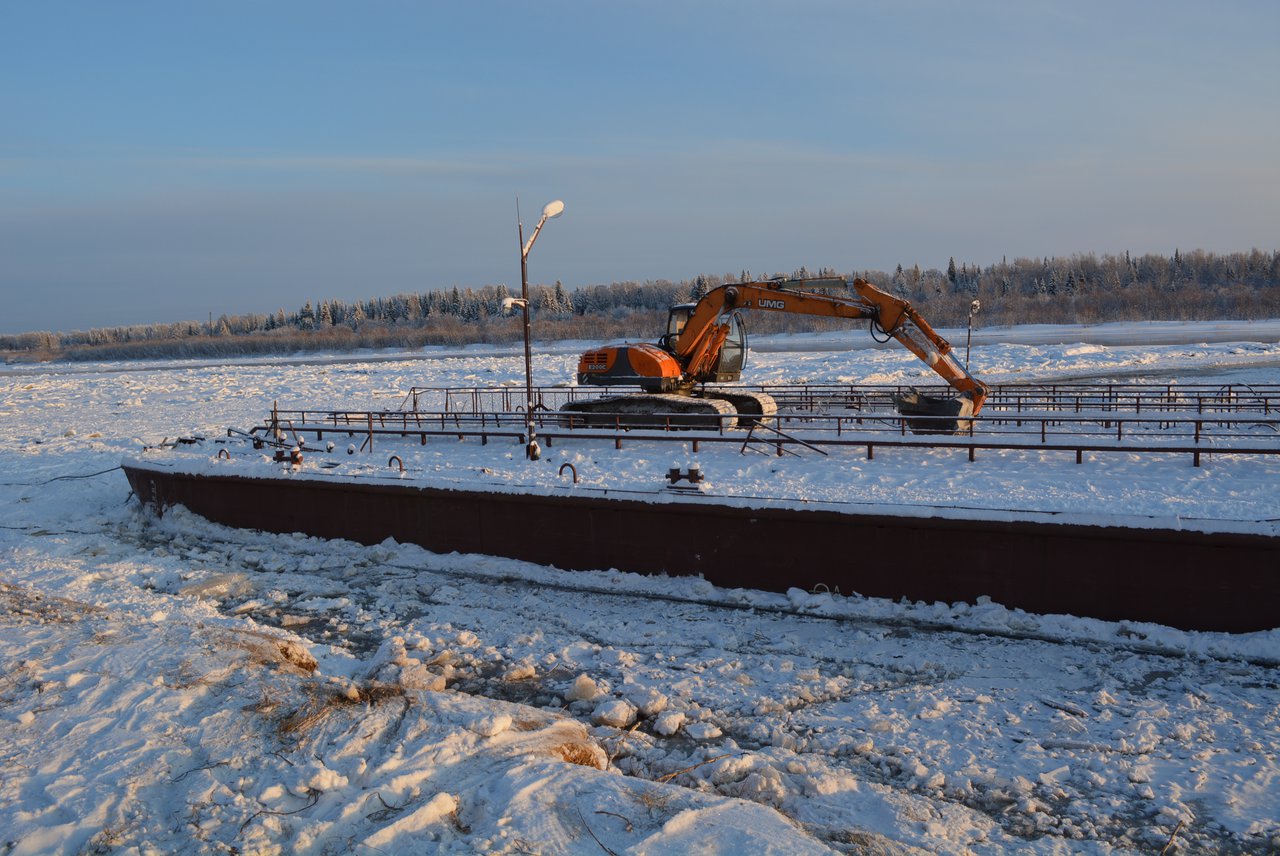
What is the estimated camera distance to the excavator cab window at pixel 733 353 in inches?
811

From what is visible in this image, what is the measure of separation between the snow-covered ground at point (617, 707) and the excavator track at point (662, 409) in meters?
3.70

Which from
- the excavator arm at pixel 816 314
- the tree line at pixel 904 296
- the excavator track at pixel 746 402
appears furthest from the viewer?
the tree line at pixel 904 296

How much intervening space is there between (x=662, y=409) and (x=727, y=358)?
2389 millimetres

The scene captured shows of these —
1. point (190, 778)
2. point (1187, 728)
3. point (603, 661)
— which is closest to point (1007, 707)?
point (1187, 728)

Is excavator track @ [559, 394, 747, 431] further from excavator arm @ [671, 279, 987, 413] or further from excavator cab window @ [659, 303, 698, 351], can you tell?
excavator cab window @ [659, 303, 698, 351]

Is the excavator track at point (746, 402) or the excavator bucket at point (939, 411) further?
the excavator track at point (746, 402)

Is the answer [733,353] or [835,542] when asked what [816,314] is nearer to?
[733,353]

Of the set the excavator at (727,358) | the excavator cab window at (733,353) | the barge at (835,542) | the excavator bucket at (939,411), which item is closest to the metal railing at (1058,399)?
the excavator cab window at (733,353)

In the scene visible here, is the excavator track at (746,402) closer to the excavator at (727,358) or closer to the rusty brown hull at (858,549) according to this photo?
the excavator at (727,358)

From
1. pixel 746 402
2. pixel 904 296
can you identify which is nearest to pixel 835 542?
pixel 746 402

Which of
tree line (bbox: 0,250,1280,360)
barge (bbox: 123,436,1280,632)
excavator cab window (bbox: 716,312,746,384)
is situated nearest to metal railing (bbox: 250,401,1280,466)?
excavator cab window (bbox: 716,312,746,384)

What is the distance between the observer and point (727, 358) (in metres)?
20.8

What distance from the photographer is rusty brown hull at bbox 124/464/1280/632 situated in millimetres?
9617

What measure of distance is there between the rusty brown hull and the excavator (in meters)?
4.29
